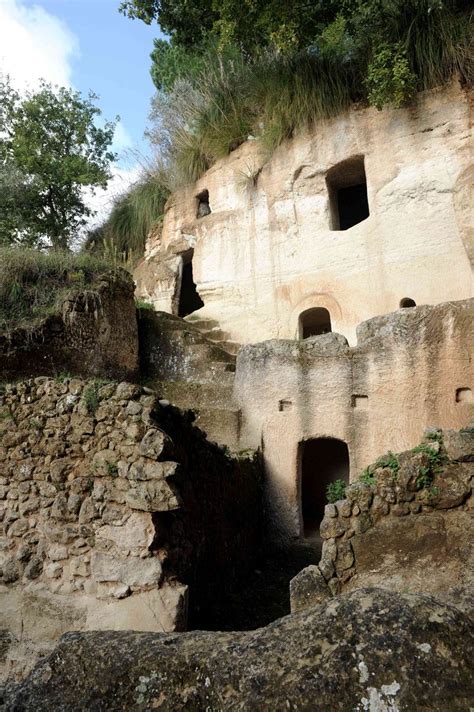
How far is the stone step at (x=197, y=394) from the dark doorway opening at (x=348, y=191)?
518 centimetres

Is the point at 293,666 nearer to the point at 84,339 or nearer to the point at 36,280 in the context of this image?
the point at 84,339

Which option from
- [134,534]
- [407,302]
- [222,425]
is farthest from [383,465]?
[407,302]

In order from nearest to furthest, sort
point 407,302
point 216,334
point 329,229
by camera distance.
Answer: point 407,302 < point 329,229 < point 216,334

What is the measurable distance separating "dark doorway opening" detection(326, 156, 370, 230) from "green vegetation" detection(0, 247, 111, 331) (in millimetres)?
5476

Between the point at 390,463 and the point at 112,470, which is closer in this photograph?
the point at 390,463

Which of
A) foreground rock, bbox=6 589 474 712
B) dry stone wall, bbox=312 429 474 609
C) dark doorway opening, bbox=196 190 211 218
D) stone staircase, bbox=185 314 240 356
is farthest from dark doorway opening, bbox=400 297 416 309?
foreground rock, bbox=6 589 474 712

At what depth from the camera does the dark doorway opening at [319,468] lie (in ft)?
32.2

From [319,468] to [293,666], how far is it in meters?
8.80

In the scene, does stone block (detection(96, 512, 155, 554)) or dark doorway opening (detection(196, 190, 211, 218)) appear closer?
stone block (detection(96, 512, 155, 554))

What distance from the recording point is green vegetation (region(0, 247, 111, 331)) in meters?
8.17

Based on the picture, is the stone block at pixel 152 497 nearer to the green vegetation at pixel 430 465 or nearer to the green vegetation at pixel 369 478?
the green vegetation at pixel 369 478

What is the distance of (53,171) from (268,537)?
10.9 meters

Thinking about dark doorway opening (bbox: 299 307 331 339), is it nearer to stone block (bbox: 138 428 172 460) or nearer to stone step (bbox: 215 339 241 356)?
stone step (bbox: 215 339 241 356)

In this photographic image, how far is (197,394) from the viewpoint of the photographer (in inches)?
336
